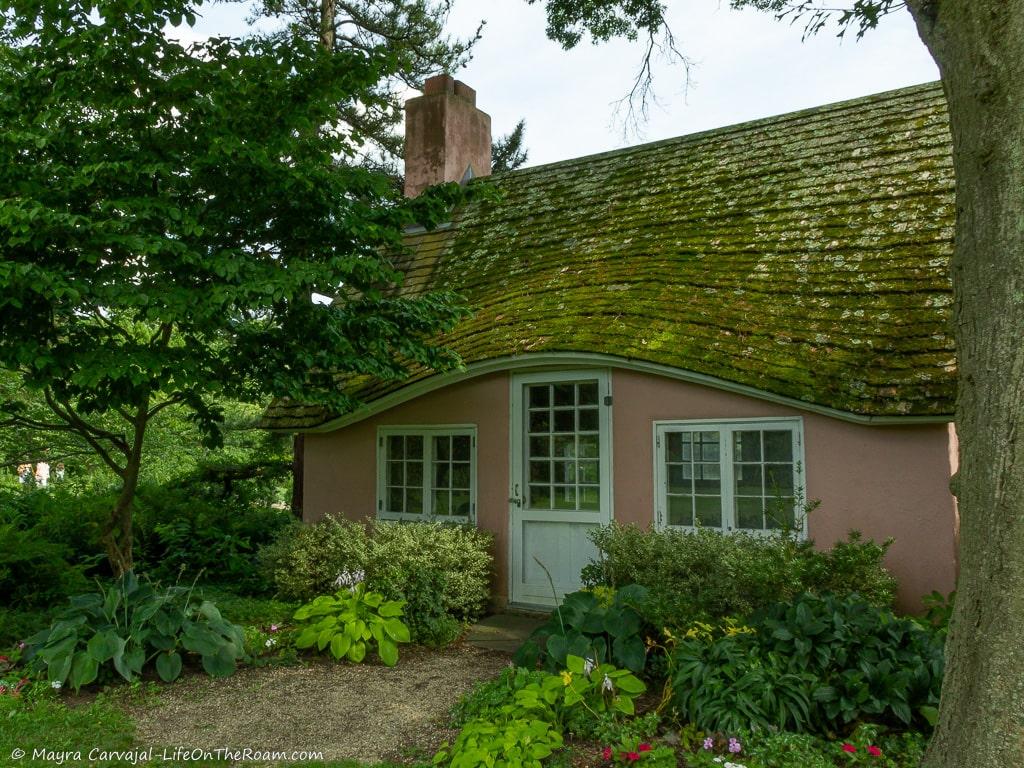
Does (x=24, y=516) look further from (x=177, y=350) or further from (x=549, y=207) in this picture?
(x=549, y=207)

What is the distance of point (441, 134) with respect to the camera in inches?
500

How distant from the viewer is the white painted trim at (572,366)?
6.35 meters

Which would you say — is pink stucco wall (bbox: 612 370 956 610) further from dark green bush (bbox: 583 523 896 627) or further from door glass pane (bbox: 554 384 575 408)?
door glass pane (bbox: 554 384 575 408)

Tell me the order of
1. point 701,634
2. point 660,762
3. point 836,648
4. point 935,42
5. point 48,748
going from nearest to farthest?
1. point 935,42
2. point 660,762
3. point 48,748
4. point 836,648
5. point 701,634

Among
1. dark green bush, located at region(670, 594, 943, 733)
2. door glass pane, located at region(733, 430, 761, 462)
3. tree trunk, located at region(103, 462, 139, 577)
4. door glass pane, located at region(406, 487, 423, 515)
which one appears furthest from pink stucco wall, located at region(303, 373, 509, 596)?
dark green bush, located at region(670, 594, 943, 733)

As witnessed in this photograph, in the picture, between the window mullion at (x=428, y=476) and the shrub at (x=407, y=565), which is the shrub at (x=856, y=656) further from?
the window mullion at (x=428, y=476)

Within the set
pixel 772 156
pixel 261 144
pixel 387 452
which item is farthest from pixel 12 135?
pixel 772 156

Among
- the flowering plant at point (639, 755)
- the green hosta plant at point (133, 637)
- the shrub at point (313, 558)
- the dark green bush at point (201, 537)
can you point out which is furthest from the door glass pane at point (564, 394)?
the flowering plant at point (639, 755)

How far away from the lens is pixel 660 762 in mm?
4023

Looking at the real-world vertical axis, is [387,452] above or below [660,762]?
above

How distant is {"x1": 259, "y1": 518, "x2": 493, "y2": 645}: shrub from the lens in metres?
7.02

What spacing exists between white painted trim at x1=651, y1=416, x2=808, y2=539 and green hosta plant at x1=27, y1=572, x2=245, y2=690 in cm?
389

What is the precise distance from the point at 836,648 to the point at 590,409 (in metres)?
3.78

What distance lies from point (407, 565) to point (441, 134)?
7914 millimetres
